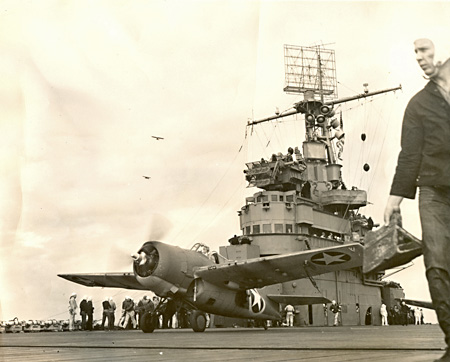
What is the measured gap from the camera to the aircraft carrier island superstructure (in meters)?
26.1

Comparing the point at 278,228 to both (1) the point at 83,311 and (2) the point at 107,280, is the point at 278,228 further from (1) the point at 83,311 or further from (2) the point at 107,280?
(2) the point at 107,280

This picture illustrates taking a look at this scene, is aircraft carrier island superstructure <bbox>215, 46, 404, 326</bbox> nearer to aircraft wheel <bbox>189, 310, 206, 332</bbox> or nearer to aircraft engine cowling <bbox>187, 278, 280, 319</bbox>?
aircraft engine cowling <bbox>187, 278, 280, 319</bbox>

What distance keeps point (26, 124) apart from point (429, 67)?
8.74 meters

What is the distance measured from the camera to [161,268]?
13.1m

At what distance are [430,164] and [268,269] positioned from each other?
10907mm

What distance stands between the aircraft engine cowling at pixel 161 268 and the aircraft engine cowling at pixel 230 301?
552 millimetres

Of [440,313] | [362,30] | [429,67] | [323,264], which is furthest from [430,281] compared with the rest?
[323,264]

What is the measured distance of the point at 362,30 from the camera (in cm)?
655

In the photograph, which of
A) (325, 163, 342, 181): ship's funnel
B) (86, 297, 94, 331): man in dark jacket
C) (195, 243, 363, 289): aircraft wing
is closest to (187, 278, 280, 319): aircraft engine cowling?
(195, 243, 363, 289): aircraft wing

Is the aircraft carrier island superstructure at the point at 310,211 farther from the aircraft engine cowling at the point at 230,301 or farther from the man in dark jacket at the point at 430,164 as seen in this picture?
the man in dark jacket at the point at 430,164

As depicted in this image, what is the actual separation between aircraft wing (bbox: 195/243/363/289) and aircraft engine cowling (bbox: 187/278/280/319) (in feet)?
0.75

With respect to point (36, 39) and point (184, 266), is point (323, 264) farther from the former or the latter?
point (36, 39)

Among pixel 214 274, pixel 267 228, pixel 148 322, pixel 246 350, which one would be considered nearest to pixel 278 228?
pixel 267 228

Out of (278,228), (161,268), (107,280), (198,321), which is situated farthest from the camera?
(278,228)
